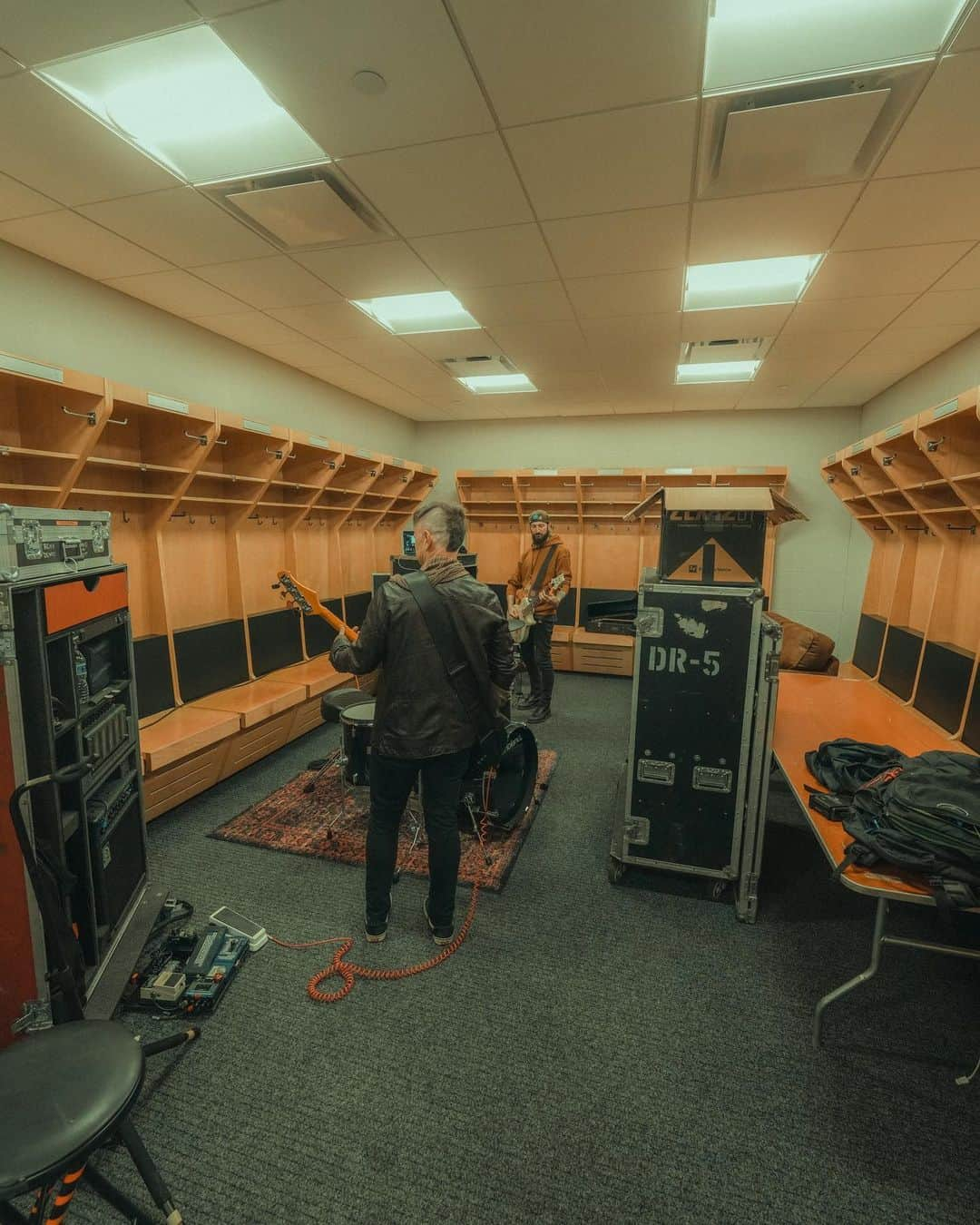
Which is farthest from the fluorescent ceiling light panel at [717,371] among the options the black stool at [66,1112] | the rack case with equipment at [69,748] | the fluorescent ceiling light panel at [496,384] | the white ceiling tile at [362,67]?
the black stool at [66,1112]

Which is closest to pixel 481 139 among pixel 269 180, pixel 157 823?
pixel 269 180

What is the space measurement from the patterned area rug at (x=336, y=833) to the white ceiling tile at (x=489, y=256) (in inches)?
113

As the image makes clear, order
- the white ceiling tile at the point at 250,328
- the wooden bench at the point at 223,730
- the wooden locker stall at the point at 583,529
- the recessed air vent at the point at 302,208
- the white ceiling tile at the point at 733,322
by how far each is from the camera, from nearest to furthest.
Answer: the recessed air vent at the point at 302,208 → the wooden bench at the point at 223,730 → the white ceiling tile at the point at 733,322 → the white ceiling tile at the point at 250,328 → the wooden locker stall at the point at 583,529

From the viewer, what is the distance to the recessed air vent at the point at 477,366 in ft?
14.4

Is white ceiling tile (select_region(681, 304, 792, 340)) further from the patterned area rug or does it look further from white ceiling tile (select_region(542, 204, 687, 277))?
the patterned area rug

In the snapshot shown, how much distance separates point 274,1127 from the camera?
149 centimetres

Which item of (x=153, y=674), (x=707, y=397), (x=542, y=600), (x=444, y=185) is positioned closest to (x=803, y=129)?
(x=444, y=185)

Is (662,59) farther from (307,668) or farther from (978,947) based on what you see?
(307,668)

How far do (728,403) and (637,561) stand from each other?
1906 millimetres

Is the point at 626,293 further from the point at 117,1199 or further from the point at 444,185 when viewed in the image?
the point at 117,1199

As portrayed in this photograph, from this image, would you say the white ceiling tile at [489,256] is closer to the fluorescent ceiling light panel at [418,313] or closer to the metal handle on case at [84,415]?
the fluorescent ceiling light panel at [418,313]

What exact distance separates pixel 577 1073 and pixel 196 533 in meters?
3.72

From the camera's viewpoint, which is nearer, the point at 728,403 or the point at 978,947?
the point at 978,947

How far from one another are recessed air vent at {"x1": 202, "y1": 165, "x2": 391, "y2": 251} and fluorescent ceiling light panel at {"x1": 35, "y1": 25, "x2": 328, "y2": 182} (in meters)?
0.08
